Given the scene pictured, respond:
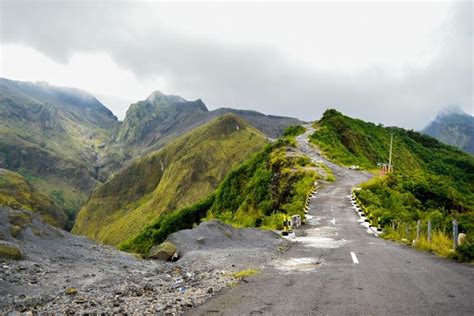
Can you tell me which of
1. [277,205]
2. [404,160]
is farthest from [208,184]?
[277,205]

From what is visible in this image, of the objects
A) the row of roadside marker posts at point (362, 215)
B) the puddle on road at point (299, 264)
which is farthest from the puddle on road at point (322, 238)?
the puddle on road at point (299, 264)

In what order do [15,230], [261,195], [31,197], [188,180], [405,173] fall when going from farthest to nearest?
[31,197] → [188,180] → [405,173] → [261,195] → [15,230]

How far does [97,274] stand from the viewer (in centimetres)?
1082

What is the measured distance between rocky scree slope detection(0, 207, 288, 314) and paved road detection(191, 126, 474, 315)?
3.29 ft

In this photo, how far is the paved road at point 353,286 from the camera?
25.8ft

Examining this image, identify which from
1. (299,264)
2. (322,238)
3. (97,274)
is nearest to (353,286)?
(299,264)

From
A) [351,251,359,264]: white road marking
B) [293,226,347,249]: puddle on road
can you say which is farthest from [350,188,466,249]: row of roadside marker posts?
[351,251,359,264]: white road marking

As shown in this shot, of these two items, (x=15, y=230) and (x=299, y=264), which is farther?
(x=299, y=264)

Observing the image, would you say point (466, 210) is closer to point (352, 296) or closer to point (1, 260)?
point (352, 296)

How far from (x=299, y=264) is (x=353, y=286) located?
3.76 meters

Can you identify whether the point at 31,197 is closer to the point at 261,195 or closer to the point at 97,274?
the point at 261,195

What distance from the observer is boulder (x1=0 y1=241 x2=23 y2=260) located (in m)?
10.3

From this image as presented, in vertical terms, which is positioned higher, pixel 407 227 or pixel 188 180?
pixel 407 227

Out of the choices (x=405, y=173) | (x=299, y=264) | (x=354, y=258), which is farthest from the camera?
(x=405, y=173)
